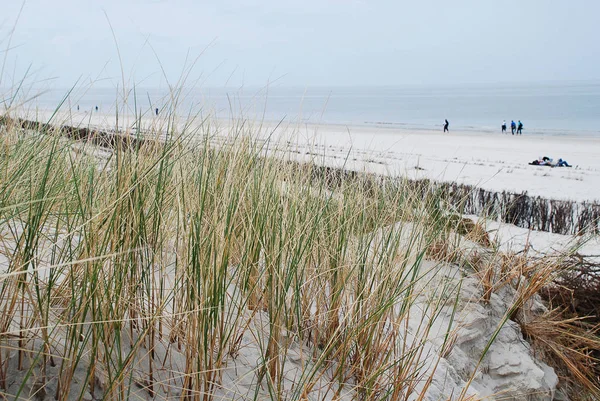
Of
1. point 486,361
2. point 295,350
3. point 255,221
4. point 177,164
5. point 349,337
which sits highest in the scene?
point 177,164

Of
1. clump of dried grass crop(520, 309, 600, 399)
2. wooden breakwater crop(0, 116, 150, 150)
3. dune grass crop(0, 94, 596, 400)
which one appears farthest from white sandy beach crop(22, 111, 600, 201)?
clump of dried grass crop(520, 309, 600, 399)

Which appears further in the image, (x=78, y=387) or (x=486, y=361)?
(x=486, y=361)

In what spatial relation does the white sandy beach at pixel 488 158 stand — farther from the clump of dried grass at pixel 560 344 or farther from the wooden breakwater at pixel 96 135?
the clump of dried grass at pixel 560 344

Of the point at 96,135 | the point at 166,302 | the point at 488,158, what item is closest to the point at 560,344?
the point at 166,302

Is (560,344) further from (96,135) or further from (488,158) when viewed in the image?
(488,158)

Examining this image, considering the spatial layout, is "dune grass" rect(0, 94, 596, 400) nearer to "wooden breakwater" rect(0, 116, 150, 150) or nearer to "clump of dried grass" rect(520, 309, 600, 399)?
"wooden breakwater" rect(0, 116, 150, 150)

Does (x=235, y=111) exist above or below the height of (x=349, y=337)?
above

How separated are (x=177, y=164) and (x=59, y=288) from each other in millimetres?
748

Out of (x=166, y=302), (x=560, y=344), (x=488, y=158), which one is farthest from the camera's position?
(x=488, y=158)

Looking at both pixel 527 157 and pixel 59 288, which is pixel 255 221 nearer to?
pixel 59 288

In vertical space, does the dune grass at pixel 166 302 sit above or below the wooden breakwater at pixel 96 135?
below

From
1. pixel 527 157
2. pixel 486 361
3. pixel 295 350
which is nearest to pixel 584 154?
pixel 527 157

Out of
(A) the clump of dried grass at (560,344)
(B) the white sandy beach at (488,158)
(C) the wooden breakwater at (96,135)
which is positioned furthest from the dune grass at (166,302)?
(A) the clump of dried grass at (560,344)

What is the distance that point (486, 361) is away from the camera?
310 centimetres
